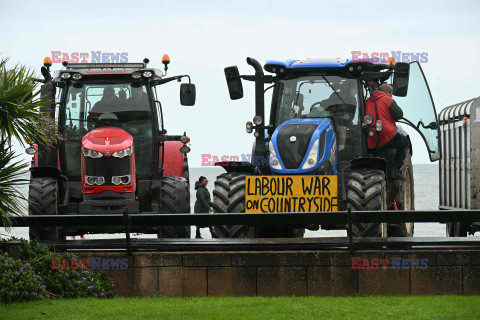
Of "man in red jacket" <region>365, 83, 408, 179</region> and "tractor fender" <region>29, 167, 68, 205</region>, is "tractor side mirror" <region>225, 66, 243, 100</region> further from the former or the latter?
"tractor fender" <region>29, 167, 68, 205</region>

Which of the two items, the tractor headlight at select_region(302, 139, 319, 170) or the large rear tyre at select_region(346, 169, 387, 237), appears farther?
the tractor headlight at select_region(302, 139, 319, 170)

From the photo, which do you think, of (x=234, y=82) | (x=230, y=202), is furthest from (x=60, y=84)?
(x=230, y=202)

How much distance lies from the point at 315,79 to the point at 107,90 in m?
3.66

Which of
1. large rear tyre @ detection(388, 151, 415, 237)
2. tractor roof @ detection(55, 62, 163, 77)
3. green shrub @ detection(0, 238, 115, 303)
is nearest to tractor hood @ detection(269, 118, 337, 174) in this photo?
large rear tyre @ detection(388, 151, 415, 237)

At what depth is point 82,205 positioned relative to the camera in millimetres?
14086

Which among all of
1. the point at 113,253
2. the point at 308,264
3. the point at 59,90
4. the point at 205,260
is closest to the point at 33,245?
the point at 113,253

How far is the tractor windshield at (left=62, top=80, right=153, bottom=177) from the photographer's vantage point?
15.0 metres

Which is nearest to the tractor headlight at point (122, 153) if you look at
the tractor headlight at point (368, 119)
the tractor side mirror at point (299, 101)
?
the tractor side mirror at point (299, 101)

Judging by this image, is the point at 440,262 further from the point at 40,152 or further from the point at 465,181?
the point at 40,152

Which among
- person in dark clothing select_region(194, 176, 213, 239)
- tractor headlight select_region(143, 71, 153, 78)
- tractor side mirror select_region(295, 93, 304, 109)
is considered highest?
tractor headlight select_region(143, 71, 153, 78)

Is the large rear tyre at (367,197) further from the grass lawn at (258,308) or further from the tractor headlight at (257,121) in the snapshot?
the grass lawn at (258,308)

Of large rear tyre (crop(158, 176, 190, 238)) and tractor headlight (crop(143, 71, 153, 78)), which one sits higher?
tractor headlight (crop(143, 71, 153, 78))

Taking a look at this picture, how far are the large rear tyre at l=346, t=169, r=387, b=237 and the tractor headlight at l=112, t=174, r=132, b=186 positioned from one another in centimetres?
389

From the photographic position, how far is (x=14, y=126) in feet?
33.5
